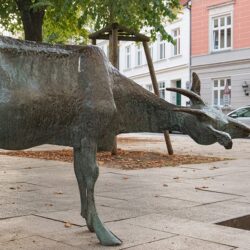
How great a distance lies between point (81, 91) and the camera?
13.7 feet

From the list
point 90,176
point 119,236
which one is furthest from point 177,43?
point 90,176

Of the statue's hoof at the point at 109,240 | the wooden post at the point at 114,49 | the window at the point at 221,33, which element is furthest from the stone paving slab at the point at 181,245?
the window at the point at 221,33

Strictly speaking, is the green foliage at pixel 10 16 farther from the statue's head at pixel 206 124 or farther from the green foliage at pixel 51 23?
the statue's head at pixel 206 124

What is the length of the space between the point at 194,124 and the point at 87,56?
3.39ft

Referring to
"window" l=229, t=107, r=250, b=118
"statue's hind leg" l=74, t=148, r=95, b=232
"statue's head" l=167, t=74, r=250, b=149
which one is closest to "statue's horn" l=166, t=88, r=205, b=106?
"statue's head" l=167, t=74, r=250, b=149

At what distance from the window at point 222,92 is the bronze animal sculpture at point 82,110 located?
2644 cm

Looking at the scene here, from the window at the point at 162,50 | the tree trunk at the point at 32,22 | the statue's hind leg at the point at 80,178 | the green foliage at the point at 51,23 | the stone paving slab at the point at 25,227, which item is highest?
the window at the point at 162,50

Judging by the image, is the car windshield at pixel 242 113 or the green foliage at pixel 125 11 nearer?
the green foliage at pixel 125 11

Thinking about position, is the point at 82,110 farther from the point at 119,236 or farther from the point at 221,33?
the point at 221,33

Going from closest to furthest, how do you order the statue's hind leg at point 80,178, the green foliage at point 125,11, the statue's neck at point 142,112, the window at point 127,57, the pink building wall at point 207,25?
the statue's hind leg at point 80,178, the statue's neck at point 142,112, the green foliage at point 125,11, the pink building wall at point 207,25, the window at point 127,57

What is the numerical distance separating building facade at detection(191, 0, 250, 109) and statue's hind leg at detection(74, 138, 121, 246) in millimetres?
25610

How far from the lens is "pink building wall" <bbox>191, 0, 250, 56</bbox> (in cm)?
3002

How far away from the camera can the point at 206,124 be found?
440cm

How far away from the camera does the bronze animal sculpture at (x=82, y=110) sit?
3.99 meters
